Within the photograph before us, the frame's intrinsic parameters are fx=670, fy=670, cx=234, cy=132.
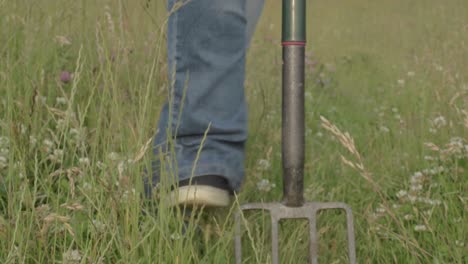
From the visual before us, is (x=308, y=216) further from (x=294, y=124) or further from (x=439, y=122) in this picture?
(x=439, y=122)

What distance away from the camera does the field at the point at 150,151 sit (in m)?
1.41

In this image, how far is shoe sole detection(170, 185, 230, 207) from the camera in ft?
5.38

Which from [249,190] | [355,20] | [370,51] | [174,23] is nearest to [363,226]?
[249,190]

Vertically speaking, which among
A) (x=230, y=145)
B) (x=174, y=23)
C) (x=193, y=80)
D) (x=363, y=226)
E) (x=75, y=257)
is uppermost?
(x=174, y=23)

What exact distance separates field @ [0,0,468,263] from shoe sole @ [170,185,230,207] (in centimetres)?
5

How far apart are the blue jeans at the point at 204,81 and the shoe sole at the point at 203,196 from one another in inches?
1.8

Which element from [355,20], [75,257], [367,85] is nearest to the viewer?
[75,257]

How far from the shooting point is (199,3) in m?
1.72

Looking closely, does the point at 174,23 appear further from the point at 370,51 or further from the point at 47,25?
the point at 370,51

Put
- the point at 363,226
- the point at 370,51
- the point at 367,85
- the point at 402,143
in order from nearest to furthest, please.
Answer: the point at 363,226
the point at 402,143
the point at 367,85
the point at 370,51

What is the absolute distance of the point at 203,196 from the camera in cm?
167

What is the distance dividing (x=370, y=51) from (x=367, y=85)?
0.77 meters

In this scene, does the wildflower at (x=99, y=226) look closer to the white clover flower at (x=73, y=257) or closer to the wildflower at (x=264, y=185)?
the white clover flower at (x=73, y=257)

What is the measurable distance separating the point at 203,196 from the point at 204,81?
30cm
